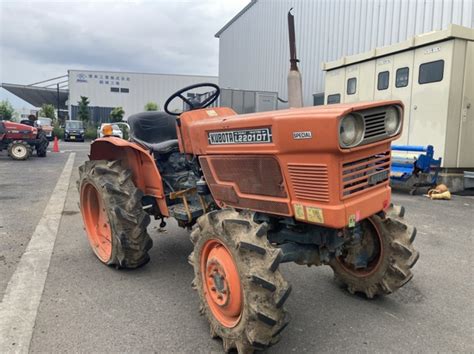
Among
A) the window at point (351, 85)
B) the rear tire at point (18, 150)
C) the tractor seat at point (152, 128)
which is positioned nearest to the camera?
the tractor seat at point (152, 128)

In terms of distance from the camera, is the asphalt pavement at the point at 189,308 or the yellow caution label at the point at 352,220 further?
the asphalt pavement at the point at 189,308

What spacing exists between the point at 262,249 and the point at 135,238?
66.3 inches

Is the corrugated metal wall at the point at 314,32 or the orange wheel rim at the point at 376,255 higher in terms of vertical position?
the corrugated metal wall at the point at 314,32

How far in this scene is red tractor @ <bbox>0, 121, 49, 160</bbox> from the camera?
1460cm

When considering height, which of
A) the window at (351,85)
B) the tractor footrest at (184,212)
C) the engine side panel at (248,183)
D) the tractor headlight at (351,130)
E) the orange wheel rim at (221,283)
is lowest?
the orange wheel rim at (221,283)

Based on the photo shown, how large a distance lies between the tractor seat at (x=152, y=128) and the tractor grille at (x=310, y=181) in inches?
76.5

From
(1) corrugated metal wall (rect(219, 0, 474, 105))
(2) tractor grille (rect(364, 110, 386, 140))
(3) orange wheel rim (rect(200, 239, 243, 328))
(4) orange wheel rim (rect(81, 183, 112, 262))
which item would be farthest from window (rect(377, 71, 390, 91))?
(3) orange wheel rim (rect(200, 239, 243, 328))

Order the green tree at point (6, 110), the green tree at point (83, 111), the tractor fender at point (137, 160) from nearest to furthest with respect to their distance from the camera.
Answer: the tractor fender at point (137, 160) → the green tree at point (83, 111) → the green tree at point (6, 110)

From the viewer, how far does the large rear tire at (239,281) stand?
2.28m

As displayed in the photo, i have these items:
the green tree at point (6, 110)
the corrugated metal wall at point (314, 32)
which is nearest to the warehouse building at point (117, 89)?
the green tree at point (6, 110)

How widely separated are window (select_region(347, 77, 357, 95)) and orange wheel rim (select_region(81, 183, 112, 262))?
26.1 feet

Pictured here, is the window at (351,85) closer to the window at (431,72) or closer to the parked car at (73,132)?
the window at (431,72)

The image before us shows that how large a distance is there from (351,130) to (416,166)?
6.61 m

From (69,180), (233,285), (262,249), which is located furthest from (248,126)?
(69,180)
